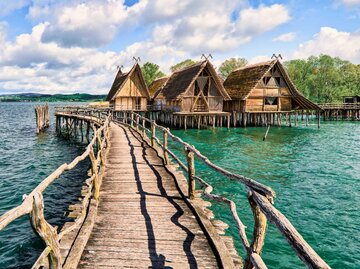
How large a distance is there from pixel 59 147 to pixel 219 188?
16.1m

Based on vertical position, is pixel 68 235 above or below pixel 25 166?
above

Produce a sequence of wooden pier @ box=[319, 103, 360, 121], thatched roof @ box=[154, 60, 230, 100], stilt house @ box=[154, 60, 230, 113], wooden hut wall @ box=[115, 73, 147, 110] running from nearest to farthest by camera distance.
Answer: thatched roof @ box=[154, 60, 230, 100], stilt house @ box=[154, 60, 230, 113], wooden hut wall @ box=[115, 73, 147, 110], wooden pier @ box=[319, 103, 360, 121]

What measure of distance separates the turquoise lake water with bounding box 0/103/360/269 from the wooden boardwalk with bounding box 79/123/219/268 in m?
2.20

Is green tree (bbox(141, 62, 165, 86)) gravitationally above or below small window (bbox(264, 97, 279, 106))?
above

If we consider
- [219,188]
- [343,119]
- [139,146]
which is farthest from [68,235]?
[343,119]

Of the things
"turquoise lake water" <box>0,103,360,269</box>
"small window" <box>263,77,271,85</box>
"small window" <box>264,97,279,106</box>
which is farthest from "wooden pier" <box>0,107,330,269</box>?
"small window" <box>264,97,279,106</box>

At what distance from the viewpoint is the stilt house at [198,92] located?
32.4 m

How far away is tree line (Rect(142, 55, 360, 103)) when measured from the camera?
63.1 meters

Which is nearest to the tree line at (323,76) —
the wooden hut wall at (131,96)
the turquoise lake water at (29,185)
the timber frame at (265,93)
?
the wooden hut wall at (131,96)

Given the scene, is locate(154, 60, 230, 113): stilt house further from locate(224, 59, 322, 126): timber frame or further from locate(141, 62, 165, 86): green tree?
locate(141, 62, 165, 86): green tree

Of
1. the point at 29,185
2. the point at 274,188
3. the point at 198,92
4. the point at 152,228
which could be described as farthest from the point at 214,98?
the point at 152,228

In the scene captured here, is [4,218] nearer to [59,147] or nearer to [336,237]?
[336,237]

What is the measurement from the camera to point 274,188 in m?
11.5

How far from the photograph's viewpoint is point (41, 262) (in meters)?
3.11
